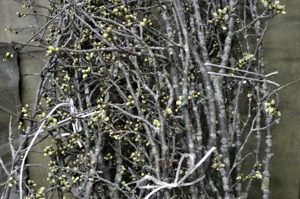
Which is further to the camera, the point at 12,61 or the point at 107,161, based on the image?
the point at 12,61

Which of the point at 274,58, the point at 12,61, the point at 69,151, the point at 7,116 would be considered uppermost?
the point at 12,61

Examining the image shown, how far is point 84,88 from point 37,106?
20 centimetres

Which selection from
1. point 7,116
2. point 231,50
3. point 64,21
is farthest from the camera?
point 7,116

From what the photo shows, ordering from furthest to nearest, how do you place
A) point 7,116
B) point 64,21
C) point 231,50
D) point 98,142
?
1. point 7,116
2. point 231,50
3. point 64,21
4. point 98,142

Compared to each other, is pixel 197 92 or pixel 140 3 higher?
pixel 140 3

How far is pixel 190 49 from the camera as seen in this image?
950mm

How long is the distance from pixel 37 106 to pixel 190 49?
26.0 inches

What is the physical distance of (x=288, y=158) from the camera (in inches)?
48.5

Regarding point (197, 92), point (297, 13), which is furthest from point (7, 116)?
point (297, 13)

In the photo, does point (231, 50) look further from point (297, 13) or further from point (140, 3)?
point (140, 3)

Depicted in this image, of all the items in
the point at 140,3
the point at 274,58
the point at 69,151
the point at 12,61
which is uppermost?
the point at 140,3

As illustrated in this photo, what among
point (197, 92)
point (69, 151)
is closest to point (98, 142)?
point (69, 151)

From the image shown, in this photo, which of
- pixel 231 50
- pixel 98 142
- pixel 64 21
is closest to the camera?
pixel 98 142

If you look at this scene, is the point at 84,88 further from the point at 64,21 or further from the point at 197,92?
the point at 197,92
